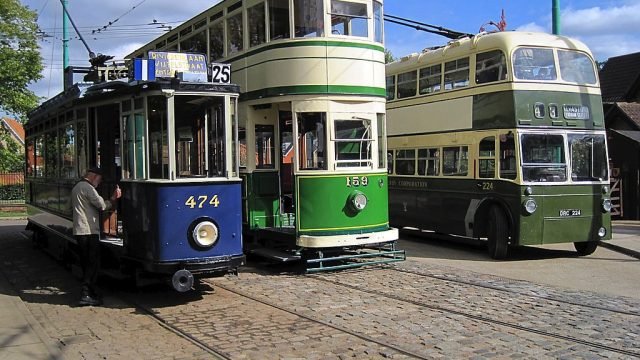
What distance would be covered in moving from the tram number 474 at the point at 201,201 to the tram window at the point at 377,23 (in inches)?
194

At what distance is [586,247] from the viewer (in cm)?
1294

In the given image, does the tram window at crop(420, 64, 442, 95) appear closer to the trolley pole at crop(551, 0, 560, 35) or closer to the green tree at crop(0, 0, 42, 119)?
the trolley pole at crop(551, 0, 560, 35)

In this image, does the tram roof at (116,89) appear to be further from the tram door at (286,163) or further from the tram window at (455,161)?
the tram window at (455,161)

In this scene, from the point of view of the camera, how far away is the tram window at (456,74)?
1357cm

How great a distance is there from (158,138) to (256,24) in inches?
169

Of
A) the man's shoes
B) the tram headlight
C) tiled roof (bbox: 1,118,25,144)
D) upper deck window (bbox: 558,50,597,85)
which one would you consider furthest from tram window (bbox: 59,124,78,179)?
tiled roof (bbox: 1,118,25,144)

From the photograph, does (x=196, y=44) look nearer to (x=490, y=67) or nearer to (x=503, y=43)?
(x=490, y=67)

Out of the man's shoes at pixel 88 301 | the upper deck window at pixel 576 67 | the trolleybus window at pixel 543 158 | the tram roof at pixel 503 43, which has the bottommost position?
the man's shoes at pixel 88 301

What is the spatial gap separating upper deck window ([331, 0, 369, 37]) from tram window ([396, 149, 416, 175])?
484 centimetres

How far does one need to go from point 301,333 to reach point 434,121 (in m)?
8.84

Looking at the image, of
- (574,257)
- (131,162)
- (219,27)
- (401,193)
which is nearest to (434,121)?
(401,193)

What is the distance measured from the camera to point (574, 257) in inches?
507

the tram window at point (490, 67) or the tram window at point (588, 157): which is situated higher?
the tram window at point (490, 67)

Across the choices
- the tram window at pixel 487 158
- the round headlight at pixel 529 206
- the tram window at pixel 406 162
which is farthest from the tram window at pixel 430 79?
the round headlight at pixel 529 206
